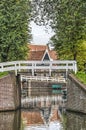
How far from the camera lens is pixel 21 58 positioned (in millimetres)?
54312

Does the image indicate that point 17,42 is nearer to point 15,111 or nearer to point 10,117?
point 15,111

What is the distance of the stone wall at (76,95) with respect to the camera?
124ft

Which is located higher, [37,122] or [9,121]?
[9,121]

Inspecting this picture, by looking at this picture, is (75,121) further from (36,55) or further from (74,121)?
(36,55)

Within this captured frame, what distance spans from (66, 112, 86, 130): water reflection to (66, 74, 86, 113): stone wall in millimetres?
740

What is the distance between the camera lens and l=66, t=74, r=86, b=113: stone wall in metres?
37.7

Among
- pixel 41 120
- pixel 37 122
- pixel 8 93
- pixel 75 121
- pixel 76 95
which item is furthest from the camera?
pixel 8 93

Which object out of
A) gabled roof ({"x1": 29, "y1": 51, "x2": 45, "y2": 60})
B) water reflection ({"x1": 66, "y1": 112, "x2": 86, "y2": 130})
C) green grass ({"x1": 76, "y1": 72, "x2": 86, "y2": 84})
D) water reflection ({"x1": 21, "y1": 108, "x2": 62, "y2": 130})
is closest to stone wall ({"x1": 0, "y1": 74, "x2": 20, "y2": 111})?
water reflection ({"x1": 21, "y1": 108, "x2": 62, "y2": 130})

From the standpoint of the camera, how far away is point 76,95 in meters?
39.1

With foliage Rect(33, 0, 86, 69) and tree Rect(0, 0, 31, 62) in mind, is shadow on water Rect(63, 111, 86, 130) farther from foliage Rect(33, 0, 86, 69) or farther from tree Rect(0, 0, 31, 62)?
tree Rect(0, 0, 31, 62)

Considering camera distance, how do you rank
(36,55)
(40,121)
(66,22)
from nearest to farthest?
(40,121), (66,22), (36,55)

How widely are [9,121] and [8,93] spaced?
6900 mm

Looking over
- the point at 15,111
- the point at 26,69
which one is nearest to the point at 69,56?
the point at 26,69

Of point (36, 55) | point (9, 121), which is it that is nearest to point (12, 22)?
point (9, 121)
